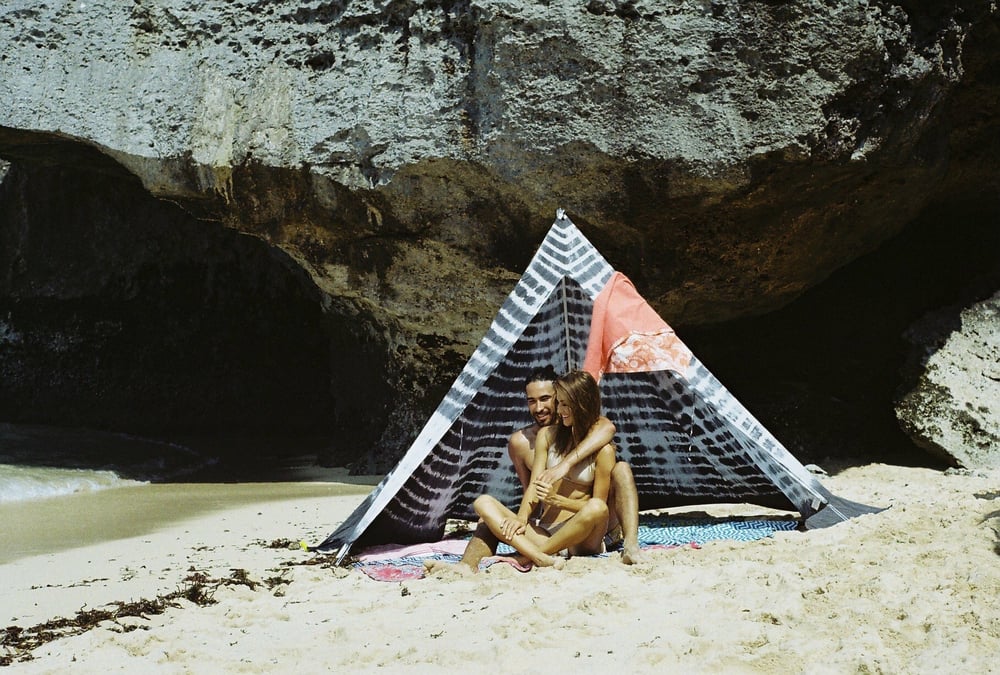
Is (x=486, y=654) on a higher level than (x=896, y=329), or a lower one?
lower

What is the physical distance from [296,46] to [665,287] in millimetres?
2648

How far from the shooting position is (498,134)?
579 cm

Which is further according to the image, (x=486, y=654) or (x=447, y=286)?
(x=447, y=286)

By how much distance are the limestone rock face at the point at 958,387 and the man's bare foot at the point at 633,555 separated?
3.15 m

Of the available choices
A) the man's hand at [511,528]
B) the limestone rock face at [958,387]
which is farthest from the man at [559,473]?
the limestone rock face at [958,387]

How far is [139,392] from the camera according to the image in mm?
9539

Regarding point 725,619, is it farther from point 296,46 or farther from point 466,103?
point 296,46

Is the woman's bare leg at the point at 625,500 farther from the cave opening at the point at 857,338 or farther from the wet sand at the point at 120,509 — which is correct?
the cave opening at the point at 857,338

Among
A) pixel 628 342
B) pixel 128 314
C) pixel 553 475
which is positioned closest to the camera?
pixel 553 475

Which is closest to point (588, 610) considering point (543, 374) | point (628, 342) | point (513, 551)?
point (513, 551)

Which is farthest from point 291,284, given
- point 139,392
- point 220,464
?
point 220,464

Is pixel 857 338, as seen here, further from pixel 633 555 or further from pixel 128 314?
pixel 128 314

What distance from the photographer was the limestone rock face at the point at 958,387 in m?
6.04

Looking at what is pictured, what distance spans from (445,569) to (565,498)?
0.57 m
